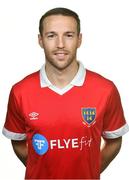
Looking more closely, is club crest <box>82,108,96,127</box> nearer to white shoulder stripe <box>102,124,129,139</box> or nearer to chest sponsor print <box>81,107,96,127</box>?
chest sponsor print <box>81,107,96,127</box>

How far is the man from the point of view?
3699 mm

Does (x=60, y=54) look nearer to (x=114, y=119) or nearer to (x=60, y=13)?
(x=60, y=13)

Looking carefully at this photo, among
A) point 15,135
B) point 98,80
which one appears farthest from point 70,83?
point 15,135

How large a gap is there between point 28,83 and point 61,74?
27 cm

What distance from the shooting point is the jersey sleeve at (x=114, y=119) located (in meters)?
3.88

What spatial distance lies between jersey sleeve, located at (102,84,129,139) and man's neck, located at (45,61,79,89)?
0.31 meters

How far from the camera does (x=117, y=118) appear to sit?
156 inches

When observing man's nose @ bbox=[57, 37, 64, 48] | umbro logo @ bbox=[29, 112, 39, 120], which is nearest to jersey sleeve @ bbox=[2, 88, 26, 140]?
umbro logo @ bbox=[29, 112, 39, 120]

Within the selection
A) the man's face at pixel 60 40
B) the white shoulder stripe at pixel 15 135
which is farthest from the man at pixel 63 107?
the white shoulder stripe at pixel 15 135

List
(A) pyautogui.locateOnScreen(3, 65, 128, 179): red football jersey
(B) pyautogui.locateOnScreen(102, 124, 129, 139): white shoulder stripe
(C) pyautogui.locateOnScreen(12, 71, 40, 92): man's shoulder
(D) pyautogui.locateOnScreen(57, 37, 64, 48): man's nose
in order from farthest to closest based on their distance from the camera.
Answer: (B) pyautogui.locateOnScreen(102, 124, 129, 139): white shoulder stripe < (C) pyautogui.locateOnScreen(12, 71, 40, 92): man's shoulder < (A) pyautogui.locateOnScreen(3, 65, 128, 179): red football jersey < (D) pyautogui.locateOnScreen(57, 37, 64, 48): man's nose

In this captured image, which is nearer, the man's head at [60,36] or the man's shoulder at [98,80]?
the man's head at [60,36]

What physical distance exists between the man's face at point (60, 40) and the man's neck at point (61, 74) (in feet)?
0.22

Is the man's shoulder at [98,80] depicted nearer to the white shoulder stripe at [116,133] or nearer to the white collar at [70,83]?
the white collar at [70,83]

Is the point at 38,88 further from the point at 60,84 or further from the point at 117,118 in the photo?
the point at 117,118
